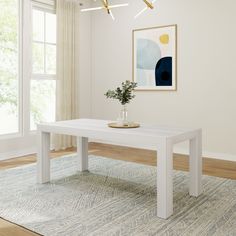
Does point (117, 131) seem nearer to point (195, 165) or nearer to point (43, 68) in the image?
point (195, 165)

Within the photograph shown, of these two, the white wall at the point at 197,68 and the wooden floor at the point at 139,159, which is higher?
the white wall at the point at 197,68

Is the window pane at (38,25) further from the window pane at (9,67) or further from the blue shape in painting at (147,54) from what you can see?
the blue shape in painting at (147,54)

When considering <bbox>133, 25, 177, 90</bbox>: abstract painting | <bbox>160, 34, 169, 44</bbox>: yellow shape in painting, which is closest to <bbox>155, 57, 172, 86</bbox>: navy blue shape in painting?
<bbox>133, 25, 177, 90</bbox>: abstract painting

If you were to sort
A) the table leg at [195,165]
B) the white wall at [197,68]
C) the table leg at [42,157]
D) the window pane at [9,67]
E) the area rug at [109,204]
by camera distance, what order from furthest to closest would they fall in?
the window pane at [9,67]
the white wall at [197,68]
the table leg at [42,157]
the table leg at [195,165]
the area rug at [109,204]

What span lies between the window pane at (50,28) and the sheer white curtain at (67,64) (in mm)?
175

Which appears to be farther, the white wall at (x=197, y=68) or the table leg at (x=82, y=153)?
the white wall at (x=197, y=68)

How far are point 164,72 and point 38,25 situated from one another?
82.6 inches

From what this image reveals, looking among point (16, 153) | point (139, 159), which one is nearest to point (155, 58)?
point (139, 159)

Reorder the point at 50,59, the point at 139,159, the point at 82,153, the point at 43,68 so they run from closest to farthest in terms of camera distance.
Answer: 1. the point at 82,153
2. the point at 139,159
3. the point at 43,68
4. the point at 50,59

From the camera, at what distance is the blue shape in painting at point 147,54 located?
4.87m

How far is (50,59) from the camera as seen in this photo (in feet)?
16.6

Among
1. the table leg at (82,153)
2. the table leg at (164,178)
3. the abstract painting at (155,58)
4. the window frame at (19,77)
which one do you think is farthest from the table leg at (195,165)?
the window frame at (19,77)

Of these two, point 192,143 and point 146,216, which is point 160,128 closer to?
point 192,143


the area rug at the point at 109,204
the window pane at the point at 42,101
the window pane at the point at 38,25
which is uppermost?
the window pane at the point at 38,25
